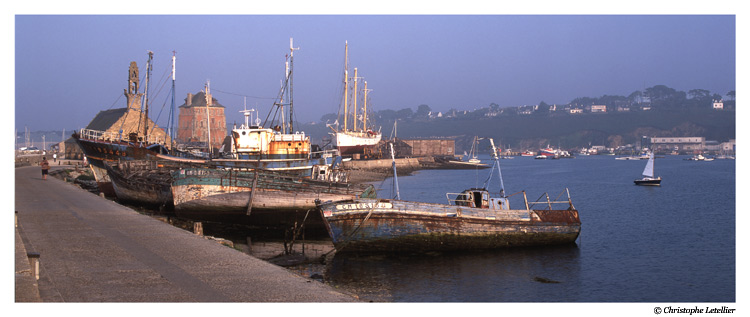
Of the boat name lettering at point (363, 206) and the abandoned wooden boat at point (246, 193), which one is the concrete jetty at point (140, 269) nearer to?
the boat name lettering at point (363, 206)

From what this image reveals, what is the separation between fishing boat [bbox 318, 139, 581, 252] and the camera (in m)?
21.9

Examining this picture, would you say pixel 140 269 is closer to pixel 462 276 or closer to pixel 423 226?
pixel 462 276

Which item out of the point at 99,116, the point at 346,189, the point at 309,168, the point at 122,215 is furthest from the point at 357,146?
the point at 122,215

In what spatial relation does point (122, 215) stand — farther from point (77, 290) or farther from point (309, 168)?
point (309, 168)

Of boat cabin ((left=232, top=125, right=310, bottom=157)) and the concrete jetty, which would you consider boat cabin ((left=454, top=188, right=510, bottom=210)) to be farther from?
boat cabin ((left=232, top=125, right=310, bottom=157))

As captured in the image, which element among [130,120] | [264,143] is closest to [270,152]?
[264,143]

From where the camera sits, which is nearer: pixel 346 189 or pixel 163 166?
pixel 346 189

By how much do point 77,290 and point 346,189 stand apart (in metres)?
18.9

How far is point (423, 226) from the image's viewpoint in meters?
22.5

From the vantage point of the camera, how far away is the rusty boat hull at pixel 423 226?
71.9 ft

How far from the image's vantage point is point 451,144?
564 feet

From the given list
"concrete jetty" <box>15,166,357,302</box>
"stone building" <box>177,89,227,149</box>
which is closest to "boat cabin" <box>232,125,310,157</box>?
"concrete jetty" <box>15,166,357,302</box>

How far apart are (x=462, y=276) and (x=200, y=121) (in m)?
123

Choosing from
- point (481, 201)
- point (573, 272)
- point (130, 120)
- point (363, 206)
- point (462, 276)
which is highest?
point (130, 120)
